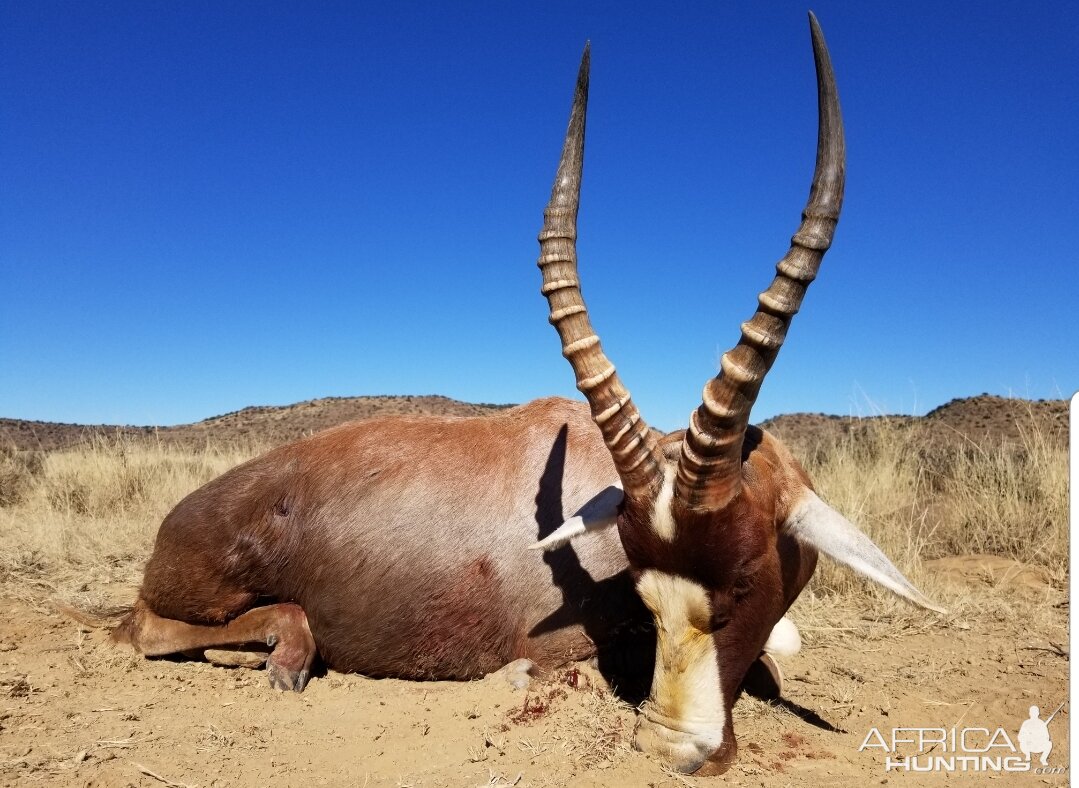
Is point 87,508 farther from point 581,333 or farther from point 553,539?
point 581,333

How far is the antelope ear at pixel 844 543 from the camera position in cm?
292

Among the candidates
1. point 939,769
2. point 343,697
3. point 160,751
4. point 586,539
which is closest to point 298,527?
point 343,697

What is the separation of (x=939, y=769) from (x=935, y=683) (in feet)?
3.97

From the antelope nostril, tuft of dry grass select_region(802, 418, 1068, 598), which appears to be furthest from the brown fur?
tuft of dry grass select_region(802, 418, 1068, 598)

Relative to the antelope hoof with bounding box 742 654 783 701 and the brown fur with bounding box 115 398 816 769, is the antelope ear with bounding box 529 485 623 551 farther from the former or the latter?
the antelope hoof with bounding box 742 654 783 701

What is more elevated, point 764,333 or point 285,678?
point 764,333

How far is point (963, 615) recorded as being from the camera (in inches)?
229

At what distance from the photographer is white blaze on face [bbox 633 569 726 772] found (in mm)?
3021

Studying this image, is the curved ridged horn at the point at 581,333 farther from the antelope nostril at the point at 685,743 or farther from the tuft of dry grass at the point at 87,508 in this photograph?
the tuft of dry grass at the point at 87,508

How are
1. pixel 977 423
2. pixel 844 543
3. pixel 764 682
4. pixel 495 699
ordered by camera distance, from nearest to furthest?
pixel 844 543, pixel 495 699, pixel 764 682, pixel 977 423
